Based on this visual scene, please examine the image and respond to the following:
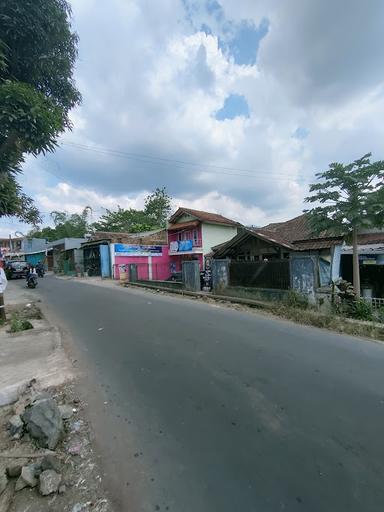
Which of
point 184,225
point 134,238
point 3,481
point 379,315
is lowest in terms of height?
point 379,315

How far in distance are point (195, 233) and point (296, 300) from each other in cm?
1538

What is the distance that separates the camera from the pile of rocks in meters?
2.18

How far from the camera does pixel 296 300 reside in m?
9.59

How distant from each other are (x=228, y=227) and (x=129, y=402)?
2301cm

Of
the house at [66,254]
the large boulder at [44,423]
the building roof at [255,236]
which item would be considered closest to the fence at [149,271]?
the building roof at [255,236]

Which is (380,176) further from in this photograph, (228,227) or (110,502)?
(228,227)

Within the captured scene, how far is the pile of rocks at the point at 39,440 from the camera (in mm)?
2180

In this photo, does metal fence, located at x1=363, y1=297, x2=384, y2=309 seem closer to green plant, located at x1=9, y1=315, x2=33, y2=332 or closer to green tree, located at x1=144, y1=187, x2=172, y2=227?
green plant, located at x1=9, y1=315, x2=33, y2=332

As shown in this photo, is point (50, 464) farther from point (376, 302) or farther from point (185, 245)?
point (185, 245)

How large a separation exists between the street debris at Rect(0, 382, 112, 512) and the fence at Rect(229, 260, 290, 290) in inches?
363

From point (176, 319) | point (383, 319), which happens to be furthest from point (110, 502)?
point (383, 319)

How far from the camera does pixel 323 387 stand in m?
3.69

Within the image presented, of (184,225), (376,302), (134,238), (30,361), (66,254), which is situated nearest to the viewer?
(30,361)

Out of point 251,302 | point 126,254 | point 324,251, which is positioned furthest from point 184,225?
point 251,302
